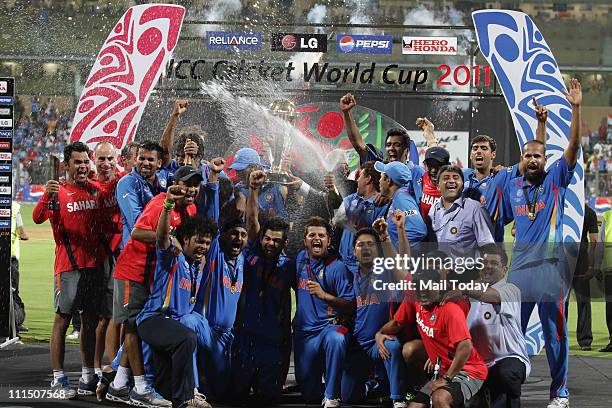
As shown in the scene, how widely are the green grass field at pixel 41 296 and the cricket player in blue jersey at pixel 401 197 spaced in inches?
116

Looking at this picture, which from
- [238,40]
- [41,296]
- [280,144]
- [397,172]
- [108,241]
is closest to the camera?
[397,172]

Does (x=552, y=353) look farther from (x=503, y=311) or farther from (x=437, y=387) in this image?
(x=437, y=387)

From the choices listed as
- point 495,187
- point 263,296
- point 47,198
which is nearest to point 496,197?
point 495,187

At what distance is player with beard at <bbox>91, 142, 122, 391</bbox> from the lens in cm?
671

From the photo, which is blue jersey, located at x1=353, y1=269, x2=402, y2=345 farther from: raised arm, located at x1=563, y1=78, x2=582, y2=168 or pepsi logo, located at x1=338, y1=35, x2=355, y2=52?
pepsi logo, located at x1=338, y1=35, x2=355, y2=52

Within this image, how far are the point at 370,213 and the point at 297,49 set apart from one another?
10.7 ft

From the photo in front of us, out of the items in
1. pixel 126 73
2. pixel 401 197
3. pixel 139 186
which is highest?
pixel 126 73

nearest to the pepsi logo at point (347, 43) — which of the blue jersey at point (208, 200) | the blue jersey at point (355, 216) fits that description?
the blue jersey at point (355, 216)

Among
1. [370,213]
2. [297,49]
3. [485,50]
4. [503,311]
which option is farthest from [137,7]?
[503,311]

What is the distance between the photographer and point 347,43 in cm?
1005

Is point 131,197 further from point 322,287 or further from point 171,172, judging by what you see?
point 322,287

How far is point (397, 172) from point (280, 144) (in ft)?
6.55

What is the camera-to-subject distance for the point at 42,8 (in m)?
10.5

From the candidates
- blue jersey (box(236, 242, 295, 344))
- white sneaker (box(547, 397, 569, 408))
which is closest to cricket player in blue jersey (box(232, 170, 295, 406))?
blue jersey (box(236, 242, 295, 344))
